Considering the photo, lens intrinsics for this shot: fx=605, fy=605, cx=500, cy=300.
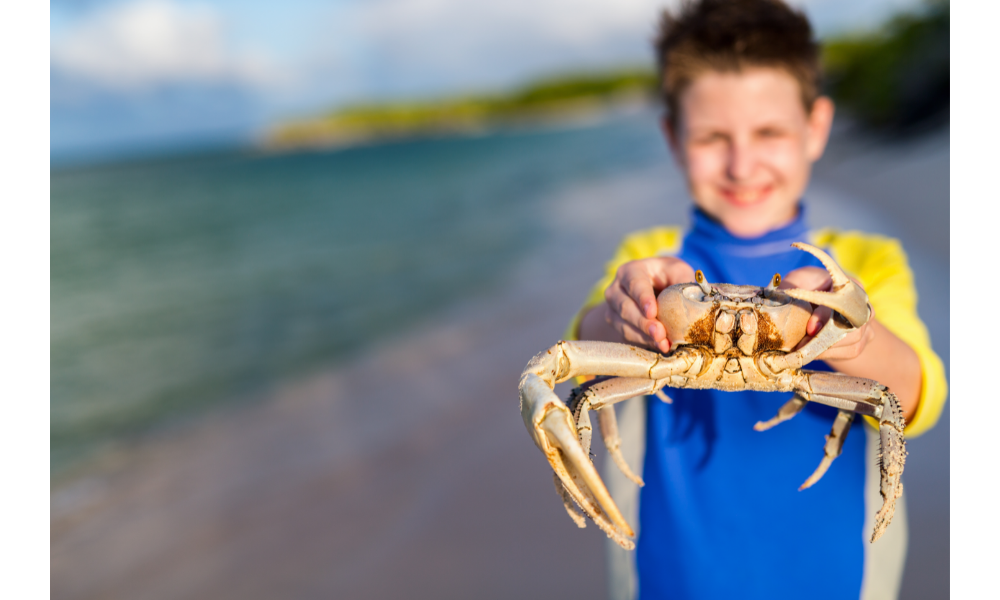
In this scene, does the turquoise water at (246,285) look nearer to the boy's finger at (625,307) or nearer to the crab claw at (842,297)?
the boy's finger at (625,307)

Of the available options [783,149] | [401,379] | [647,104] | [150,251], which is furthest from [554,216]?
[647,104]

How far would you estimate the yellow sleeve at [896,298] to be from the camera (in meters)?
1.65

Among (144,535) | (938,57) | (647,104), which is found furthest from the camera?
(647,104)

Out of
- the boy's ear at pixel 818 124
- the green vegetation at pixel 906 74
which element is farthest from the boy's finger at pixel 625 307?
the green vegetation at pixel 906 74

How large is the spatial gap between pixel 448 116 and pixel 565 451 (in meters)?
106

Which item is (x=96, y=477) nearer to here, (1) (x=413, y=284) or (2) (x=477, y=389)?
(2) (x=477, y=389)

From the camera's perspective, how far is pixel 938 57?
11719mm

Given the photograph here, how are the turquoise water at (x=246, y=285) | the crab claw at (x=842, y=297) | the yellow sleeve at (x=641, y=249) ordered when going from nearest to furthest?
the crab claw at (x=842, y=297)
the yellow sleeve at (x=641, y=249)
the turquoise water at (x=246, y=285)

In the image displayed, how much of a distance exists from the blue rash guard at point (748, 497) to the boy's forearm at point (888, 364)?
18cm

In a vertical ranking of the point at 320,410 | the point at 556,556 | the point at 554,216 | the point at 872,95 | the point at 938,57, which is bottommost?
the point at 556,556

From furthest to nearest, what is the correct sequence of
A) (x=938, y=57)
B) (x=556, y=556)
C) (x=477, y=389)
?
(x=938, y=57) < (x=477, y=389) < (x=556, y=556)

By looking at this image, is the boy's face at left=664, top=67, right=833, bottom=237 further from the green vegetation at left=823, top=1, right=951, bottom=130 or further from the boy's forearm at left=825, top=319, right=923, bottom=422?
the green vegetation at left=823, top=1, right=951, bottom=130

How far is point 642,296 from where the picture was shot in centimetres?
138

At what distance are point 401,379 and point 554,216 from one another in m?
9.07
